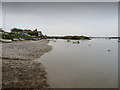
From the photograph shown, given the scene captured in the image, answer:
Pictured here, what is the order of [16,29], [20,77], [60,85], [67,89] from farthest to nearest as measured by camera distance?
[16,29]
[20,77]
[60,85]
[67,89]

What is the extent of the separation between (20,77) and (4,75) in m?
1.25

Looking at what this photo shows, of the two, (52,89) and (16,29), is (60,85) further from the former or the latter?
(16,29)

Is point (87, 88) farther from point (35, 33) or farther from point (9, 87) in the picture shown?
point (35, 33)

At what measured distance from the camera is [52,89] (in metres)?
7.10

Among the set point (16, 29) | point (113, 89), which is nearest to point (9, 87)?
point (113, 89)

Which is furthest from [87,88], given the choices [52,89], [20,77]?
[20,77]

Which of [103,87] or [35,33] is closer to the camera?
[103,87]

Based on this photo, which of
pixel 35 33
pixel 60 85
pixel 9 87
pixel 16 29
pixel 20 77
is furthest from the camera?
pixel 16 29

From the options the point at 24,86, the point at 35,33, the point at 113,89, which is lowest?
the point at 113,89

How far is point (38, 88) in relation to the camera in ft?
22.9

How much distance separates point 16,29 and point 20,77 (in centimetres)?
14664

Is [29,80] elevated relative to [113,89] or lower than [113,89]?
elevated

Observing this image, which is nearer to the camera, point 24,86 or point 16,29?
point 24,86

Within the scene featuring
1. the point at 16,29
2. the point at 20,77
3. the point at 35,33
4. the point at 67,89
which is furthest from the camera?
the point at 16,29
